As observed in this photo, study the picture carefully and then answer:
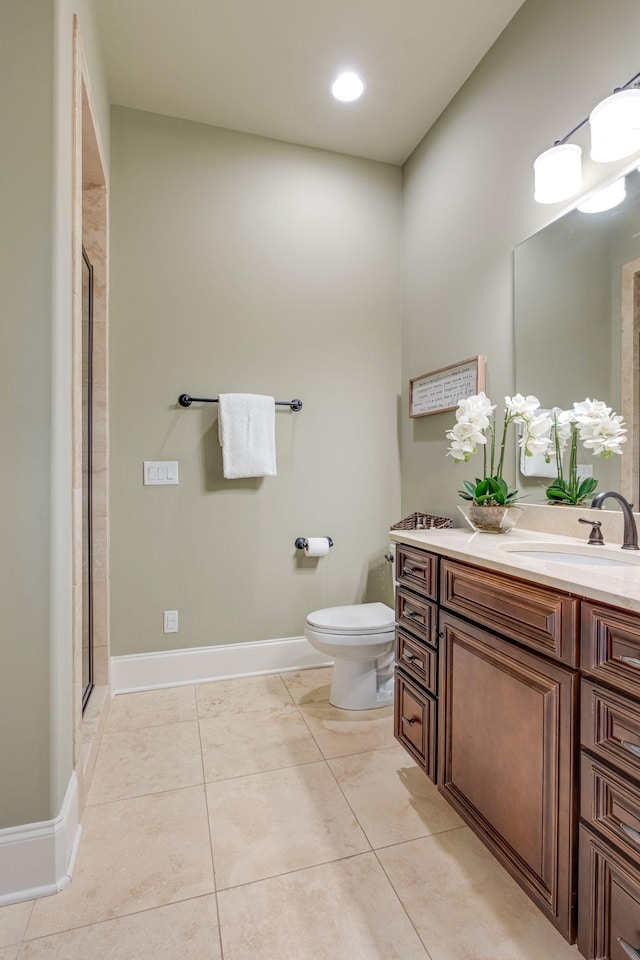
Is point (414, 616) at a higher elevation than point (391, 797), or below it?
higher

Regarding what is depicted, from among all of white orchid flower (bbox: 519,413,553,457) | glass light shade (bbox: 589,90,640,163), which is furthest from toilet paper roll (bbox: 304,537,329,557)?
glass light shade (bbox: 589,90,640,163)

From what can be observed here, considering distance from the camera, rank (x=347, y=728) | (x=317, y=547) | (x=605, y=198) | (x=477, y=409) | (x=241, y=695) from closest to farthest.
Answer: (x=605, y=198) < (x=477, y=409) < (x=347, y=728) < (x=241, y=695) < (x=317, y=547)

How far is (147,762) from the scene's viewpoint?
1808mm

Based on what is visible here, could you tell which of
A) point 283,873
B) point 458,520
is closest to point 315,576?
point 458,520

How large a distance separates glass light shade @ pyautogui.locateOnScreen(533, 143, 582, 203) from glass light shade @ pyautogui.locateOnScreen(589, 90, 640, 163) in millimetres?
95

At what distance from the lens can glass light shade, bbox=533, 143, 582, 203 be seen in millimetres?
1575

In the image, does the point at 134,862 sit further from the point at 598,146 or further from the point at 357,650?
the point at 598,146

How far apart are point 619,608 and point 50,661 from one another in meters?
1.32

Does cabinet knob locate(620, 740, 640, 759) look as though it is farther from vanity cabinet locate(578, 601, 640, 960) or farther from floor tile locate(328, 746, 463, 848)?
floor tile locate(328, 746, 463, 848)

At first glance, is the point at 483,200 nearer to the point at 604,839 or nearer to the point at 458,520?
the point at 458,520

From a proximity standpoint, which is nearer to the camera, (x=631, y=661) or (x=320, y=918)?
(x=631, y=661)

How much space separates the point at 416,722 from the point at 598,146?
192cm

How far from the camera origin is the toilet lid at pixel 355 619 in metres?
2.08

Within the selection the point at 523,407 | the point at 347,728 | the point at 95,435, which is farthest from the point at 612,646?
the point at 95,435
